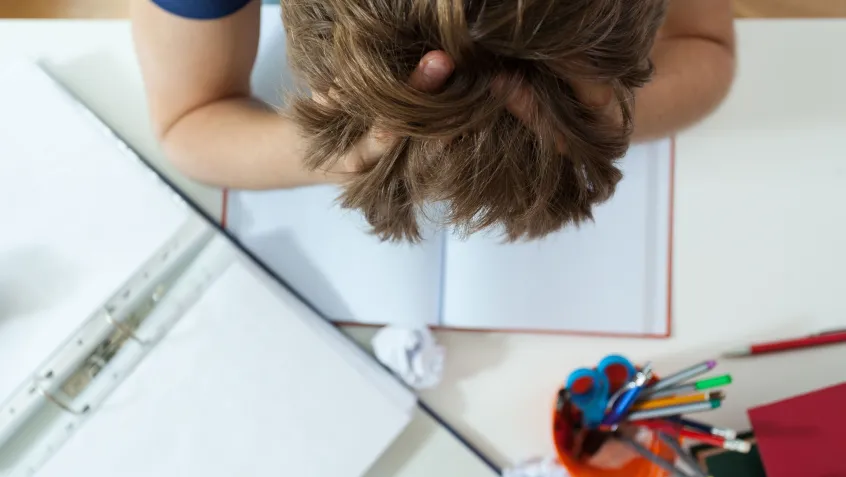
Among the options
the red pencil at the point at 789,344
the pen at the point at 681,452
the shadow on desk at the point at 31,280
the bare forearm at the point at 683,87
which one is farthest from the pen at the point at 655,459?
the shadow on desk at the point at 31,280

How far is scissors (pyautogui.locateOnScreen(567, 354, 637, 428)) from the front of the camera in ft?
1.63

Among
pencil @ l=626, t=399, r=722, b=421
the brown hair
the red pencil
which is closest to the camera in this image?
the brown hair

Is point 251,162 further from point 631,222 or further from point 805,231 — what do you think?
point 805,231

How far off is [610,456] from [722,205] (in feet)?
0.82

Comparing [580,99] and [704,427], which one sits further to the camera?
[704,427]

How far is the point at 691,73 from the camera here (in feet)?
1.77

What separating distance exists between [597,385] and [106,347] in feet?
1.28

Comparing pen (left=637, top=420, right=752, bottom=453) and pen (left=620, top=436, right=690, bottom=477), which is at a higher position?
pen (left=637, top=420, right=752, bottom=453)

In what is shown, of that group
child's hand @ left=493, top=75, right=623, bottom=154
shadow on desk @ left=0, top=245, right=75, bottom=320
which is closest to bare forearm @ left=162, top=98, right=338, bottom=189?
shadow on desk @ left=0, top=245, right=75, bottom=320

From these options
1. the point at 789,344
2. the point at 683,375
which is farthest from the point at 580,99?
the point at 789,344

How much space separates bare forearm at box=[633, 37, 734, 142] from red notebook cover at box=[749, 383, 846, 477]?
247mm

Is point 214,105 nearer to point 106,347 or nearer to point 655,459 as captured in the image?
point 106,347

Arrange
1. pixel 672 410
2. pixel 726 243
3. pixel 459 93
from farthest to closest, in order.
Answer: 1. pixel 726 243
2. pixel 672 410
3. pixel 459 93

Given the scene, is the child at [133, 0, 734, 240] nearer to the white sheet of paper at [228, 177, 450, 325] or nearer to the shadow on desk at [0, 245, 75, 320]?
the white sheet of paper at [228, 177, 450, 325]
